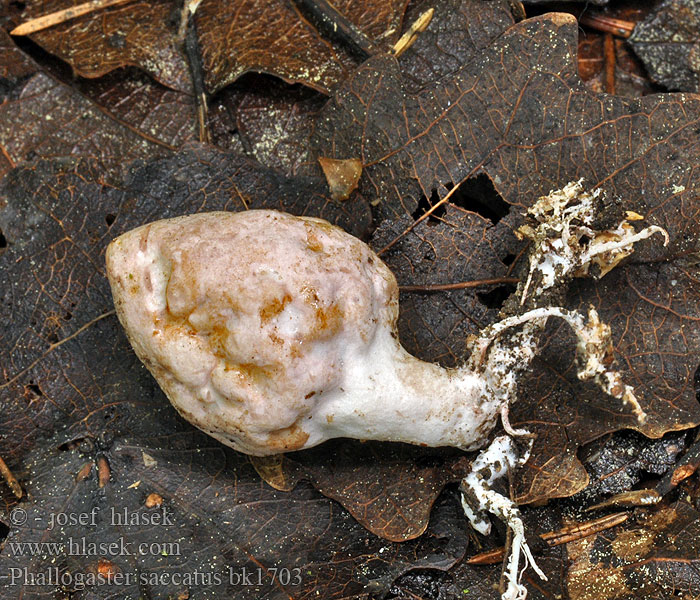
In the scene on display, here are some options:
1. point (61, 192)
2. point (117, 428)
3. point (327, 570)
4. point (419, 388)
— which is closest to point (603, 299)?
point (419, 388)

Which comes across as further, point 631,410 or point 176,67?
point 176,67

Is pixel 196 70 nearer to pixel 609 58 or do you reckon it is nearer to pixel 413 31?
pixel 413 31

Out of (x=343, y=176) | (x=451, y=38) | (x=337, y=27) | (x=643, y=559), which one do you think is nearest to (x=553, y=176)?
(x=451, y=38)

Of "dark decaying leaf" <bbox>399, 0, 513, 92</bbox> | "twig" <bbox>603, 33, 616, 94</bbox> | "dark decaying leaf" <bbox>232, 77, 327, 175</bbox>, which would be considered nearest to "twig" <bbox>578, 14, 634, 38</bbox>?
"twig" <bbox>603, 33, 616, 94</bbox>

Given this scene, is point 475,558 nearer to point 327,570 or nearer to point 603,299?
point 327,570

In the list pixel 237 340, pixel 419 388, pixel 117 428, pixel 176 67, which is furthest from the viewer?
pixel 176 67

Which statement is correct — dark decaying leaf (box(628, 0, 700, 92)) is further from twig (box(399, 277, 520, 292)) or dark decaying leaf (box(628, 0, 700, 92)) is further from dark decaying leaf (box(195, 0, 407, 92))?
dark decaying leaf (box(195, 0, 407, 92))
